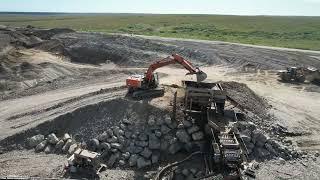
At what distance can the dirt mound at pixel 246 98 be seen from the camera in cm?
3161

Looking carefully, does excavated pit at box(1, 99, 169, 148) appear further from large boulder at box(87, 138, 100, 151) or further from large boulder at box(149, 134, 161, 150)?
large boulder at box(149, 134, 161, 150)

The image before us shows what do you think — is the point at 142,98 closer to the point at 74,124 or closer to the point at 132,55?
the point at 74,124

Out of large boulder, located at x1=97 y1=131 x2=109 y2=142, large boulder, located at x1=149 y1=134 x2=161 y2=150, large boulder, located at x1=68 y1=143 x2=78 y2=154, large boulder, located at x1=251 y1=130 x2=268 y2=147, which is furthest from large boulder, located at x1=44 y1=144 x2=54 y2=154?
large boulder, located at x1=251 y1=130 x2=268 y2=147

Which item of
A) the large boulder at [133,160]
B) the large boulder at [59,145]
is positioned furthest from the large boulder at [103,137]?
the large boulder at [59,145]

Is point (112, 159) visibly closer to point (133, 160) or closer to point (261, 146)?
point (133, 160)

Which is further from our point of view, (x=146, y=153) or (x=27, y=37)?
(x=27, y=37)

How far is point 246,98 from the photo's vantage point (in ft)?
108

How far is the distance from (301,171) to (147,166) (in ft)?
28.6

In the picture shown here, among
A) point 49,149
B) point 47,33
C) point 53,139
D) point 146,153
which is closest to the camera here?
point 146,153

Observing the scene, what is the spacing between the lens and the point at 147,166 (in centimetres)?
2475

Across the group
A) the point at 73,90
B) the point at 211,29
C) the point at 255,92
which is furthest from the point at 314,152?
the point at 211,29

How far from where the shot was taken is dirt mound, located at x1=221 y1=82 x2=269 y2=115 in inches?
1244

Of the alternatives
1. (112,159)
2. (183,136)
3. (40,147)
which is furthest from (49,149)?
(183,136)

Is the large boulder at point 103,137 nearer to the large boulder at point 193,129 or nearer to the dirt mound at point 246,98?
the large boulder at point 193,129
